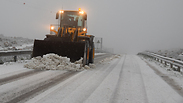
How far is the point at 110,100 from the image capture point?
316cm

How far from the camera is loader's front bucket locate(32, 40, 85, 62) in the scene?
710 centimetres

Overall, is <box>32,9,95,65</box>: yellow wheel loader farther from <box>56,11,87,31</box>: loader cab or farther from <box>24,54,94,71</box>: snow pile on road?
<box>24,54,94,71</box>: snow pile on road

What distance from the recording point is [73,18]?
923 cm

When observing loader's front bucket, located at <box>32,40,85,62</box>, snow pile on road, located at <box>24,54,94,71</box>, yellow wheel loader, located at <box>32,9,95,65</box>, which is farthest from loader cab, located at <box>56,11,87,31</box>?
snow pile on road, located at <box>24,54,94,71</box>

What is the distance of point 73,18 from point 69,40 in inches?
74.9

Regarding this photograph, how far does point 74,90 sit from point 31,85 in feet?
3.96

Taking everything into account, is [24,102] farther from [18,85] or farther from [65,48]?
[65,48]

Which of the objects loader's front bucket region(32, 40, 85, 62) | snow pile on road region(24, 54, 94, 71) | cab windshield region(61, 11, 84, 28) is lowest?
snow pile on road region(24, 54, 94, 71)

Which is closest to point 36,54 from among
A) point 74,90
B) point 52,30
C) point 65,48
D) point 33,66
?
point 33,66

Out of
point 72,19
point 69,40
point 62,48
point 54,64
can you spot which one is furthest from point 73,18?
point 54,64

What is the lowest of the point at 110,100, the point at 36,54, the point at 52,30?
the point at 110,100

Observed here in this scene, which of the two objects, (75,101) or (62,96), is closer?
(75,101)

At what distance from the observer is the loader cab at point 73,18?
9109 mm

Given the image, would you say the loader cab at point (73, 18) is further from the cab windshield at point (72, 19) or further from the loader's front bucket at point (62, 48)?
the loader's front bucket at point (62, 48)
